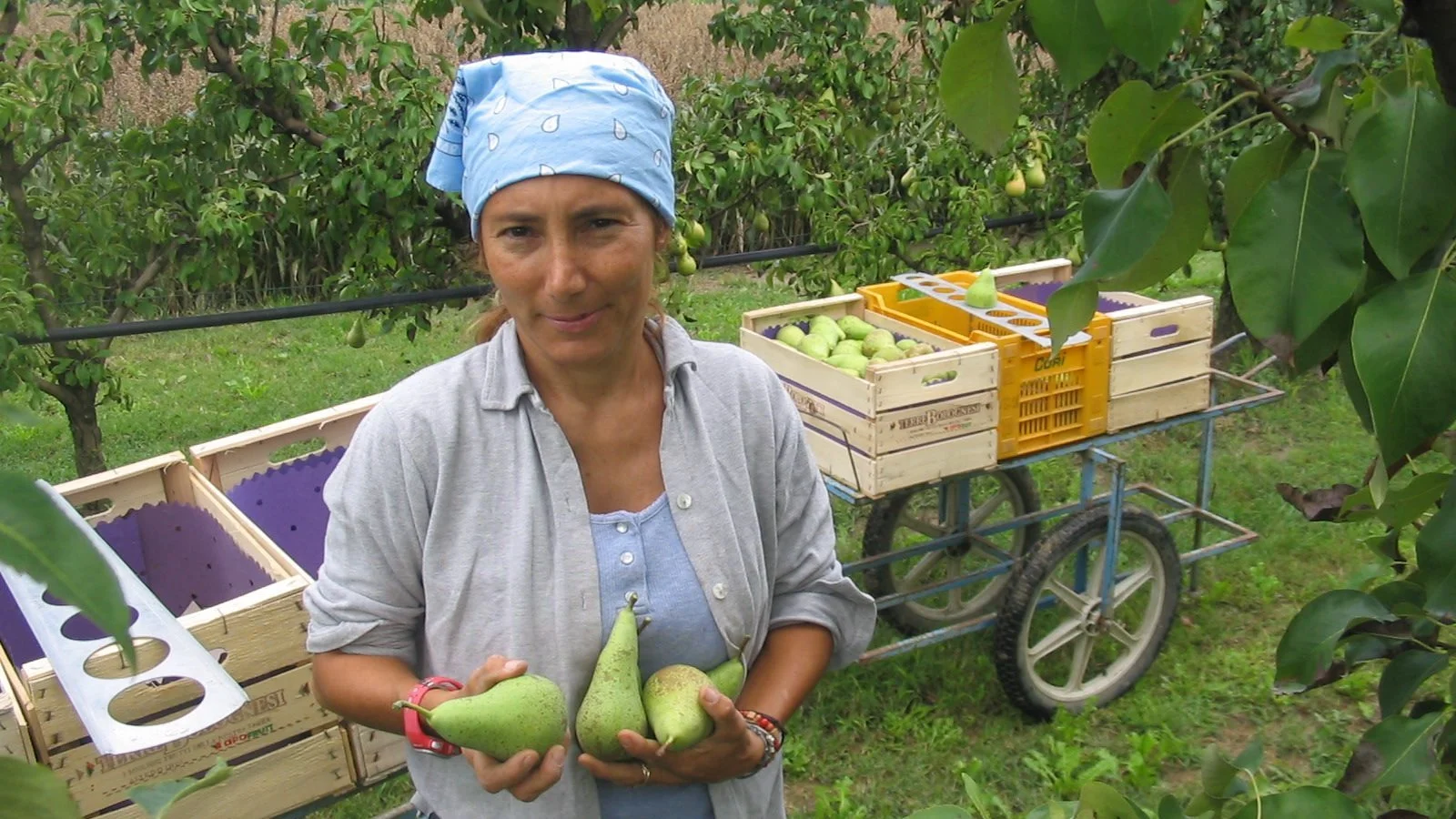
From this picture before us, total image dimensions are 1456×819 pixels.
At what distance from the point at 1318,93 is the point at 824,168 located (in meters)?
3.85

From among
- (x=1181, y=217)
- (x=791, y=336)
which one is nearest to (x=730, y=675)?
(x=1181, y=217)

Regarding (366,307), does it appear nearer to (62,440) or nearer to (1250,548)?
(62,440)

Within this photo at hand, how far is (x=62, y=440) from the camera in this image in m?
6.17

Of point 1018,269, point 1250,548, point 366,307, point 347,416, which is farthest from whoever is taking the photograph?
point 1250,548

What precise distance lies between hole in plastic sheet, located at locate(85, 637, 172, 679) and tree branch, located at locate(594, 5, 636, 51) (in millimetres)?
2563

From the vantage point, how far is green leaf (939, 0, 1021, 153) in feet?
2.85

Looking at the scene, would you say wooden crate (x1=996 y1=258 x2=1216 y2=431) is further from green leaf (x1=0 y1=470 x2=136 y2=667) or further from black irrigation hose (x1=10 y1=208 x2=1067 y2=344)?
green leaf (x1=0 y1=470 x2=136 y2=667)

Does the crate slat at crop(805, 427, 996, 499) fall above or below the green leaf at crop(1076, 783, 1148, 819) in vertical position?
below

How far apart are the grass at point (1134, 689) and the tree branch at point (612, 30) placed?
1.82m

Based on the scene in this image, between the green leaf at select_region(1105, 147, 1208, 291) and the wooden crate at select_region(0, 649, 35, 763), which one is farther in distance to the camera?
the wooden crate at select_region(0, 649, 35, 763)

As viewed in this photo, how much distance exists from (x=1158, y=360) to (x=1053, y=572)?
704 mm

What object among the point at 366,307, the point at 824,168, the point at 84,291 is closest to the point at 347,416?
the point at 366,307

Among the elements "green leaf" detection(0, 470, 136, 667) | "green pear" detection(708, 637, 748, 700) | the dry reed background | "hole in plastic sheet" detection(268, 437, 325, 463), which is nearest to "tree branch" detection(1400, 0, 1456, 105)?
"green leaf" detection(0, 470, 136, 667)

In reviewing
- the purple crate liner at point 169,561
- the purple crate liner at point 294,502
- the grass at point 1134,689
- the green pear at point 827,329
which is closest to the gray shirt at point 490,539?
the grass at point 1134,689
